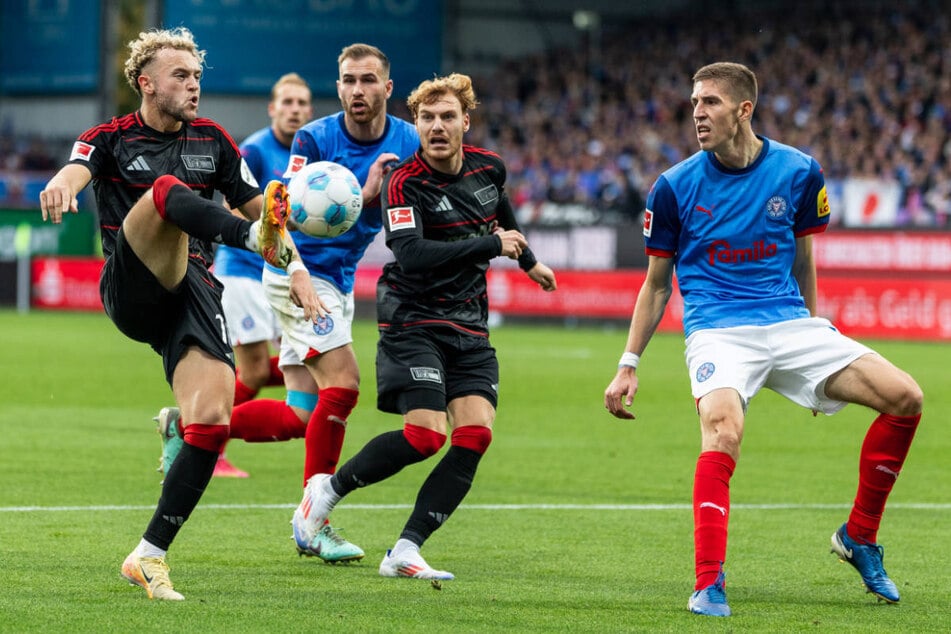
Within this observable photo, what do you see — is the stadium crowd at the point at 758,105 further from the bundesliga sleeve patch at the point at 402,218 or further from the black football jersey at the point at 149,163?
the black football jersey at the point at 149,163

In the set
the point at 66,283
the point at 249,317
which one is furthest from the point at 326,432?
the point at 66,283

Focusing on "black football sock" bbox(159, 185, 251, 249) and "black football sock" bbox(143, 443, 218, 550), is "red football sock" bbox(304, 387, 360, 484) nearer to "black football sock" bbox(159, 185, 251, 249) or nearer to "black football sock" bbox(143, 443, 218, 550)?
"black football sock" bbox(143, 443, 218, 550)

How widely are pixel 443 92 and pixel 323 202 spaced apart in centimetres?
78

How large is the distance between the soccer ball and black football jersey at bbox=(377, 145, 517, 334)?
0.27 m

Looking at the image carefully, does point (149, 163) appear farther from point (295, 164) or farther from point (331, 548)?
point (331, 548)

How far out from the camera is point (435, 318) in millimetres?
6887

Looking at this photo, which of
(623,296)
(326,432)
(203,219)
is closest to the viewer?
(203,219)

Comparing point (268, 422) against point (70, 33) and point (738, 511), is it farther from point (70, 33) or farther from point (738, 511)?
point (70, 33)

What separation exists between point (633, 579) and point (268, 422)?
2.51 meters

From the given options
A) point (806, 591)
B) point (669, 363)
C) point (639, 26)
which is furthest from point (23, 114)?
point (806, 591)

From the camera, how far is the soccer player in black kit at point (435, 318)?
667 centimetres

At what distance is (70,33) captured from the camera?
3831 cm

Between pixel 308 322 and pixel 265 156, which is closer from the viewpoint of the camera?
pixel 308 322

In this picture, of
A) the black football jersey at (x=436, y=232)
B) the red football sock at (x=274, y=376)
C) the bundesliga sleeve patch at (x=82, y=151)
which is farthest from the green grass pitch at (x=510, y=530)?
the bundesliga sleeve patch at (x=82, y=151)
